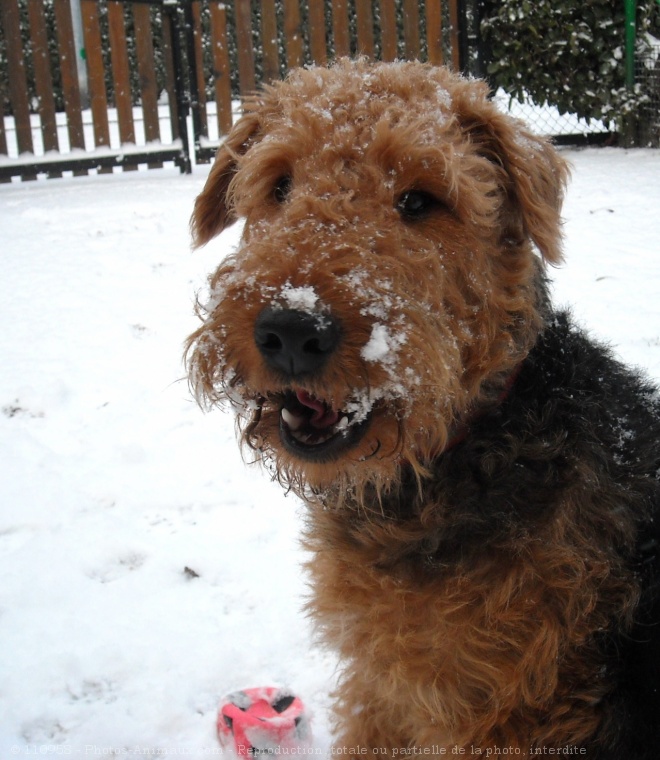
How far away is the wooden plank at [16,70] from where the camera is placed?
8164 millimetres

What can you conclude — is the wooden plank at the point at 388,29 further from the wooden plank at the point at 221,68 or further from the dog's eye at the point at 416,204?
the dog's eye at the point at 416,204

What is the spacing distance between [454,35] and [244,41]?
307cm

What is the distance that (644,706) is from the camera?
5.59 ft

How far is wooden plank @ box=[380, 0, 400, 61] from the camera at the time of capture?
920 centimetres

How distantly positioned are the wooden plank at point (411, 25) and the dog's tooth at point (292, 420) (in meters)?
8.72

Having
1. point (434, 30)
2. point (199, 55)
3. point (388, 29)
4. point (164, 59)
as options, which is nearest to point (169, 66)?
point (164, 59)

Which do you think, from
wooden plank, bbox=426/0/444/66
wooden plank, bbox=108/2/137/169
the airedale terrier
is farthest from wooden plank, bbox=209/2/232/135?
the airedale terrier

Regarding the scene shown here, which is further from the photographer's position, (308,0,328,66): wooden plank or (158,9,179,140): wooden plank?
(308,0,328,66): wooden plank

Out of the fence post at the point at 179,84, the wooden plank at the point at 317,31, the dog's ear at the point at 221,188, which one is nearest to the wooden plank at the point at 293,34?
the wooden plank at the point at 317,31

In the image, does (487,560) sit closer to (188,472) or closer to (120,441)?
(188,472)

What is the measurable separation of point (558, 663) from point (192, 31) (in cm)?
927

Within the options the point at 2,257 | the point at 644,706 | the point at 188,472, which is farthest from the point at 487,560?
the point at 2,257

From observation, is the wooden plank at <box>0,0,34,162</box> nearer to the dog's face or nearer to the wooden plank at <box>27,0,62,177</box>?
the wooden plank at <box>27,0,62,177</box>

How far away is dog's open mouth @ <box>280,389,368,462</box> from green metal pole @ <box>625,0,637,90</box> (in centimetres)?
931
